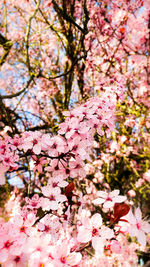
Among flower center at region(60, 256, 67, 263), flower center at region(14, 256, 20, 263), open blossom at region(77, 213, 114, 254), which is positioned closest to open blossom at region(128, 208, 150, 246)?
open blossom at region(77, 213, 114, 254)

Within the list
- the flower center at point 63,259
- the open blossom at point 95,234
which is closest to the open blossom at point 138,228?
the open blossom at point 95,234

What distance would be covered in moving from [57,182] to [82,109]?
515 millimetres

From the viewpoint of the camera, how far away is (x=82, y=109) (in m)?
1.33

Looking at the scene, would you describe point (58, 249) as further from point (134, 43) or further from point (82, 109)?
point (134, 43)

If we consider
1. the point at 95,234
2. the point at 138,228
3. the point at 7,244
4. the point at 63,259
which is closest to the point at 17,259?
the point at 7,244

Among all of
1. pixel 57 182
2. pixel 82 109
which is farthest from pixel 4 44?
pixel 57 182

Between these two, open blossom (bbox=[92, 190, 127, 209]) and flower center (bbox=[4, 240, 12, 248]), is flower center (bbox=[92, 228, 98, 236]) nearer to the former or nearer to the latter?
open blossom (bbox=[92, 190, 127, 209])

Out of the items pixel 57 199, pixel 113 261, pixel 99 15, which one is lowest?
pixel 113 261

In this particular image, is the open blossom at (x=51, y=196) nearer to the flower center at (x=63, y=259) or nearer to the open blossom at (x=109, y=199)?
the open blossom at (x=109, y=199)

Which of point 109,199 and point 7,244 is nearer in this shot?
point 7,244

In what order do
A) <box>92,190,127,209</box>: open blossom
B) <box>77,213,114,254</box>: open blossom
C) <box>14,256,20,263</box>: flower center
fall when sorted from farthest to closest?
<box>92,190,127,209</box>: open blossom → <box>77,213,114,254</box>: open blossom → <box>14,256,20,263</box>: flower center

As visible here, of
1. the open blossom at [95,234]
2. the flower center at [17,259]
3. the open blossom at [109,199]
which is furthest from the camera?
the open blossom at [109,199]

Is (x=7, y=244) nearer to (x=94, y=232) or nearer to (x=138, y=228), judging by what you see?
(x=94, y=232)

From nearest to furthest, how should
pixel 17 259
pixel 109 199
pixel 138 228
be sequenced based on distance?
pixel 17 259
pixel 138 228
pixel 109 199
